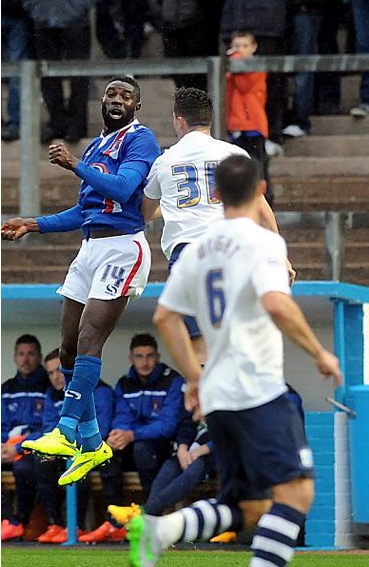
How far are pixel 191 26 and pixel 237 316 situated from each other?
8.96 meters

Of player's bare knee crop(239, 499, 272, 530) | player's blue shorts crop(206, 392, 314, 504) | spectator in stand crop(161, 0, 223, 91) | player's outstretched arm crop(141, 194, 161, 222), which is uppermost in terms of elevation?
spectator in stand crop(161, 0, 223, 91)

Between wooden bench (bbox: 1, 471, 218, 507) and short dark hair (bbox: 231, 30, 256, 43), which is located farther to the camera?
wooden bench (bbox: 1, 471, 218, 507)

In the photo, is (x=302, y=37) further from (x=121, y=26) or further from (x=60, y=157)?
(x=60, y=157)

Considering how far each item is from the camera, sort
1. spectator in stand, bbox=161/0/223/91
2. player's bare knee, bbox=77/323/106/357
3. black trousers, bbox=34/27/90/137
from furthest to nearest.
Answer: spectator in stand, bbox=161/0/223/91 < black trousers, bbox=34/27/90/137 < player's bare knee, bbox=77/323/106/357

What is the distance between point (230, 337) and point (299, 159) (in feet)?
29.1

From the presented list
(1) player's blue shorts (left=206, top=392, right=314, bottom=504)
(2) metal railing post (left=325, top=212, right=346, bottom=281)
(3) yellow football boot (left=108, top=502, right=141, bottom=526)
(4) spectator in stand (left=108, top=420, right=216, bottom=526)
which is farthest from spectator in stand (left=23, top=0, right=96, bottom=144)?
(1) player's blue shorts (left=206, top=392, right=314, bottom=504)

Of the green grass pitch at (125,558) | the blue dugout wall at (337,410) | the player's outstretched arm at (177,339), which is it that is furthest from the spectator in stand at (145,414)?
the player's outstretched arm at (177,339)

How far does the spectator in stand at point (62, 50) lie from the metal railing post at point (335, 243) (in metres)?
2.56

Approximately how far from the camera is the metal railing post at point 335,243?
45.6 ft

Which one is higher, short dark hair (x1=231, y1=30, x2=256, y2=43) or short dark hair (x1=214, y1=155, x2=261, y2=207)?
short dark hair (x1=231, y1=30, x2=256, y2=43)

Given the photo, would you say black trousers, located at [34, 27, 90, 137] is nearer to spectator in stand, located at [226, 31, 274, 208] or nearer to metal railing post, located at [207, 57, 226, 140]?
metal railing post, located at [207, 57, 226, 140]

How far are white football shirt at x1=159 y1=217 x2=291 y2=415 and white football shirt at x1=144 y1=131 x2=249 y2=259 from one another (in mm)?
2203

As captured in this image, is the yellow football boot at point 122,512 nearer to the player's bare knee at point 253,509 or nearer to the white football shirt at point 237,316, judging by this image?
the player's bare knee at point 253,509

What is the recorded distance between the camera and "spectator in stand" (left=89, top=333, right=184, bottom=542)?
46.3 ft
